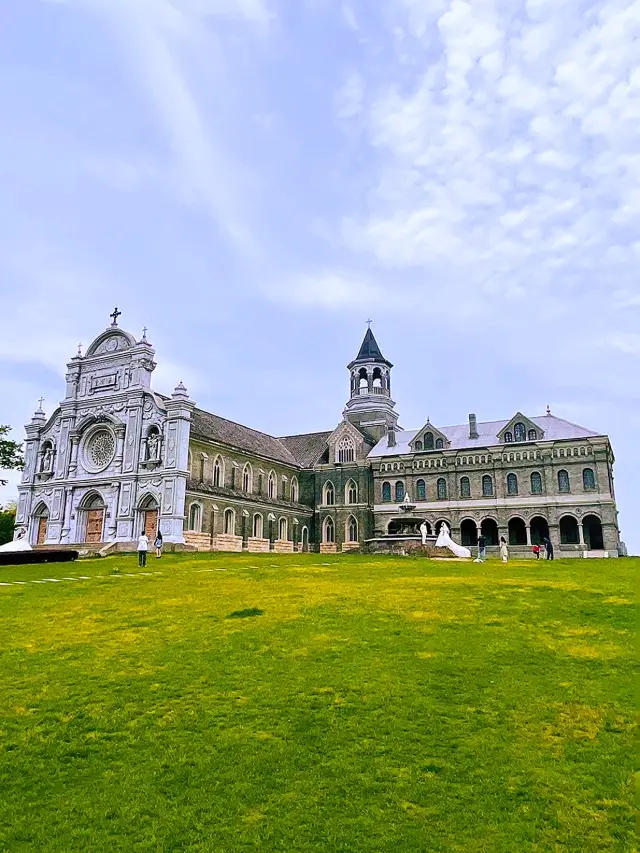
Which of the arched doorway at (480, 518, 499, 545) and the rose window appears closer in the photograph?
the rose window

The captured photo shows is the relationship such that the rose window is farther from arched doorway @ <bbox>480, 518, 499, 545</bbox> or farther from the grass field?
the grass field

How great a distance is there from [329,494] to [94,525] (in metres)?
23.0

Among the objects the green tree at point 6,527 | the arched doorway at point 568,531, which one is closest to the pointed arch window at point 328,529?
the arched doorway at point 568,531

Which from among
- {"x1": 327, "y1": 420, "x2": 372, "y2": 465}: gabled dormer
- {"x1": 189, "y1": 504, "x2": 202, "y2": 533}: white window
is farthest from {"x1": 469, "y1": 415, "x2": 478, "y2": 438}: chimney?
{"x1": 189, "y1": 504, "x2": 202, "y2": 533}: white window

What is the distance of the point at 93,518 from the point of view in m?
51.3

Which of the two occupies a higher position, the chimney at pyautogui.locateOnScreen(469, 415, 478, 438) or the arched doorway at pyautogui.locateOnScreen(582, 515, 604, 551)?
the chimney at pyautogui.locateOnScreen(469, 415, 478, 438)

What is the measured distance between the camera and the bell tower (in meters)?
69.2

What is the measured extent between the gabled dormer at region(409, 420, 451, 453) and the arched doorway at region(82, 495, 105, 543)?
28.0 meters

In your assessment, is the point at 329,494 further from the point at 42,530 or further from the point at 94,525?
the point at 42,530

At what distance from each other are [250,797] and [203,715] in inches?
92.1

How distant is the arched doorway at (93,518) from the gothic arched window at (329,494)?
22309mm

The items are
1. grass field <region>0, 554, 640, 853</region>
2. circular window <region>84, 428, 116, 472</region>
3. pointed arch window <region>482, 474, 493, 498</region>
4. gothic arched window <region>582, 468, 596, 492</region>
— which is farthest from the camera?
pointed arch window <region>482, 474, 493, 498</region>

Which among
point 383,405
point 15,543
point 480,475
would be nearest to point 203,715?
point 15,543

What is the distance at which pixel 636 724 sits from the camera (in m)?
8.37
